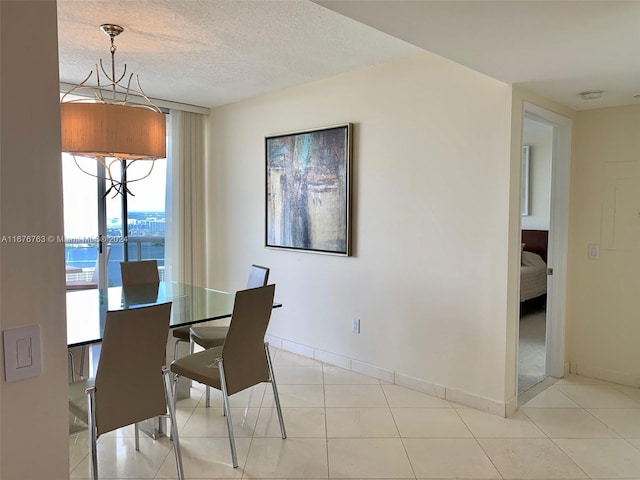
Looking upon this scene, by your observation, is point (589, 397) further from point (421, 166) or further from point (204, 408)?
point (204, 408)

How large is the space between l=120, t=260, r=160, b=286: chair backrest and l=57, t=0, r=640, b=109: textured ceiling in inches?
60.2

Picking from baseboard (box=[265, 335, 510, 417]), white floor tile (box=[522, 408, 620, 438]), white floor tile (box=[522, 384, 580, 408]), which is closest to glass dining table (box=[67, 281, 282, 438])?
baseboard (box=[265, 335, 510, 417])

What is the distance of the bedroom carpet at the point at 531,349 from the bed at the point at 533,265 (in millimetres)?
273

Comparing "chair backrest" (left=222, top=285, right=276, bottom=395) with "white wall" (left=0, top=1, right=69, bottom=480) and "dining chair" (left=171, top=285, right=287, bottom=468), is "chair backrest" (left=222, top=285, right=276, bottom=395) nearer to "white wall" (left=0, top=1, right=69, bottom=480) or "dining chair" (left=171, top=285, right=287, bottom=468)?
"dining chair" (left=171, top=285, right=287, bottom=468)

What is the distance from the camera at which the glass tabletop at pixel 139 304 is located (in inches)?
91.0

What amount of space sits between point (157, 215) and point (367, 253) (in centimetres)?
250

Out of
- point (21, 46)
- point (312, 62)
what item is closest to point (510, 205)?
point (312, 62)

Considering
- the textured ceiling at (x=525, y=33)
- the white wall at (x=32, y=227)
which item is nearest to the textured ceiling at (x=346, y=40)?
the textured ceiling at (x=525, y=33)

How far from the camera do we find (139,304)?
2.83m

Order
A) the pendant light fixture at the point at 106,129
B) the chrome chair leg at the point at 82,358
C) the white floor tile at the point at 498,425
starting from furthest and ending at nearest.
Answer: the chrome chair leg at the point at 82,358
the white floor tile at the point at 498,425
the pendant light fixture at the point at 106,129

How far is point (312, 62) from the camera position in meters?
3.40

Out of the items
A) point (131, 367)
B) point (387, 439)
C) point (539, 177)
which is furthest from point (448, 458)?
point (539, 177)

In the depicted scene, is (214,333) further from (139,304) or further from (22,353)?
(22,353)

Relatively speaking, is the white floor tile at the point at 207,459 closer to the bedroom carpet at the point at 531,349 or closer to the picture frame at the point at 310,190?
the picture frame at the point at 310,190
